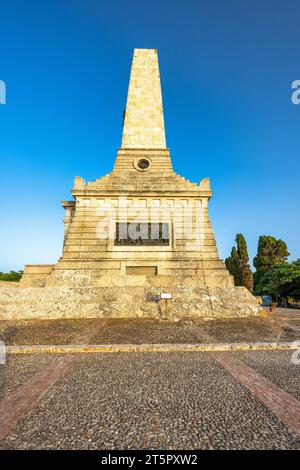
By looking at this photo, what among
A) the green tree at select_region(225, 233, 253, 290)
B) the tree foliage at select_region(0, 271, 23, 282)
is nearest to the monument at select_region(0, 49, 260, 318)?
the tree foliage at select_region(0, 271, 23, 282)

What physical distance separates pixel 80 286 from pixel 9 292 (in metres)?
3.43

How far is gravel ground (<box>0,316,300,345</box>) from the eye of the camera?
7971 mm

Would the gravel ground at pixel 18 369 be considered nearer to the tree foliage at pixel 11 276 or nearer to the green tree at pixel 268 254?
the tree foliage at pixel 11 276

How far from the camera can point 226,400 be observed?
Result: 3979mm

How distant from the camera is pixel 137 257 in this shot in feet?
44.7

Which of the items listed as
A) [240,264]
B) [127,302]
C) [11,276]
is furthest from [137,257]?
[240,264]

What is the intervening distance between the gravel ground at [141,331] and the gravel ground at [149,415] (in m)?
2.83

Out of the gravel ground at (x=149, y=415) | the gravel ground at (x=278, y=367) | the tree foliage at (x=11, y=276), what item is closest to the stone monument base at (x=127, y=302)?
the gravel ground at (x=278, y=367)

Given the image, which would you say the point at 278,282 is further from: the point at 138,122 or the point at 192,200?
the point at 138,122

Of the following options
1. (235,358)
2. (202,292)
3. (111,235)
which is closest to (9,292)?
(111,235)

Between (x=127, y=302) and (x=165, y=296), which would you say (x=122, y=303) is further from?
(x=165, y=296)
